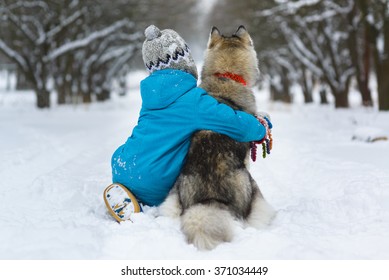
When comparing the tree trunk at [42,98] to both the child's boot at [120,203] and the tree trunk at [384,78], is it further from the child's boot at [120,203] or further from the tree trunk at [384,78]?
the child's boot at [120,203]

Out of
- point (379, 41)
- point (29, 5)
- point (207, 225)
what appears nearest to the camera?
point (207, 225)

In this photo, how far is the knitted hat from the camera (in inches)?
156

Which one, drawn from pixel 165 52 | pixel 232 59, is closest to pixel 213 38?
pixel 232 59

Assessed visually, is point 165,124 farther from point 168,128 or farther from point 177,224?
point 177,224

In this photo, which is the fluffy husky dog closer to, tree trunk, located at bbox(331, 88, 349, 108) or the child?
the child

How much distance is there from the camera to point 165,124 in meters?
3.98

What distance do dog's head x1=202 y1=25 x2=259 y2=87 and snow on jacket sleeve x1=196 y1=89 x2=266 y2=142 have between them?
0.54m

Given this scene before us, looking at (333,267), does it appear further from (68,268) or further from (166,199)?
(68,268)

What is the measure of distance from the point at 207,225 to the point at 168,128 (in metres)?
1.10

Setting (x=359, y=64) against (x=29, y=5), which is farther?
(x=29, y=5)

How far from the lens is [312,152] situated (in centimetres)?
837

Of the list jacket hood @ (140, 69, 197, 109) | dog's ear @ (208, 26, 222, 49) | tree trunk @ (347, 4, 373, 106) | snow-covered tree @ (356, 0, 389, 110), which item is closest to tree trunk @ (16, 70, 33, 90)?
tree trunk @ (347, 4, 373, 106)

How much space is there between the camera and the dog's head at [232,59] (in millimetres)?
4250

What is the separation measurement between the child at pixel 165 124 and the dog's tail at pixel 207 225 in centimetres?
68
